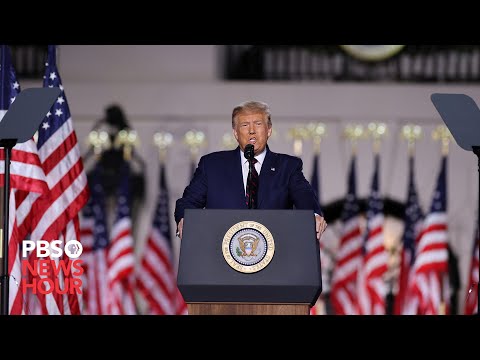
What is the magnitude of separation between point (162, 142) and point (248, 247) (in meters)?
8.47

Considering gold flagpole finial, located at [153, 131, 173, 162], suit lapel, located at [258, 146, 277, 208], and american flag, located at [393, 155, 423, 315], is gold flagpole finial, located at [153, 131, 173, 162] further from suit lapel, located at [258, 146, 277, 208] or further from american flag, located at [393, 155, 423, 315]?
suit lapel, located at [258, 146, 277, 208]

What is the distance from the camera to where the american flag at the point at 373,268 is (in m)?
11.4

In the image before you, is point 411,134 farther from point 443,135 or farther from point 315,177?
point 315,177

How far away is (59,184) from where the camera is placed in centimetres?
725

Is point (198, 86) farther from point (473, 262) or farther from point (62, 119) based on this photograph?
point (62, 119)

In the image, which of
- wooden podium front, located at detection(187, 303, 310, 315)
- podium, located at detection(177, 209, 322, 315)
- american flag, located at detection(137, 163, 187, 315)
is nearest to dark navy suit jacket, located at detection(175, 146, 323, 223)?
podium, located at detection(177, 209, 322, 315)

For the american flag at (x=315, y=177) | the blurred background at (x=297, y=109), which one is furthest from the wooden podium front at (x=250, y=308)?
the blurred background at (x=297, y=109)

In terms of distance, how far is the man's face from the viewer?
4934 millimetres

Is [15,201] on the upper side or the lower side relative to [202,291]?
upper

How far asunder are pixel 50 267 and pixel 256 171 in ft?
9.57

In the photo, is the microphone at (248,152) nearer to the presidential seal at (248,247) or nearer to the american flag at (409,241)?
the presidential seal at (248,247)

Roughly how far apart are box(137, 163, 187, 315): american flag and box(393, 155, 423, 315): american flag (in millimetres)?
2365

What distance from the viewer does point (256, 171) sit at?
4969 millimetres
